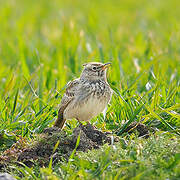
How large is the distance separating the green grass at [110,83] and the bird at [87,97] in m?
0.14

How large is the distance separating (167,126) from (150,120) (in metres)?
0.34

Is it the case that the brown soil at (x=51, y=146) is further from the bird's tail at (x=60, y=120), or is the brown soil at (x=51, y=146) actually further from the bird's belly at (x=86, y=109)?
the bird's tail at (x=60, y=120)

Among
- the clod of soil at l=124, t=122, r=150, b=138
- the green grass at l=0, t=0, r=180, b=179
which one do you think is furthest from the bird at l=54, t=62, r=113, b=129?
the clod of soil at l=124, t=122, r=150, b=138

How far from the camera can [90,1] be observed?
17266mm

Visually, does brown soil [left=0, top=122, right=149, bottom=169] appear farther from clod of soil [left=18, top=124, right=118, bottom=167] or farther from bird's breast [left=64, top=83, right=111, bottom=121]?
bird's breast [left=64, top=83, right=111, bottom=121]

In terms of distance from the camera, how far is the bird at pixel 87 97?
224 inches

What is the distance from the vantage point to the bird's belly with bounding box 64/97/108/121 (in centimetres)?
564

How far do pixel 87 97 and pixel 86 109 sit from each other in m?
0.17

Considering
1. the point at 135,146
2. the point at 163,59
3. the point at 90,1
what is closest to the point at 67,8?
the point at 90,1

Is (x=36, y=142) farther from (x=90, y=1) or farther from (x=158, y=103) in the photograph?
(x=90, y=1)

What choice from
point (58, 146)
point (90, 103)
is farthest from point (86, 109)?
point (58, 146)

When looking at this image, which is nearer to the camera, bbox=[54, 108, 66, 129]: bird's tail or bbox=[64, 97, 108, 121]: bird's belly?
bbox=[64, 97, 108, 121]: bird's belly

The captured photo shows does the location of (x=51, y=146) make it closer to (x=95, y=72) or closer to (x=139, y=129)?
(x=139, y=129)

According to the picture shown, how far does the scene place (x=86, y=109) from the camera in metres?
5.66
